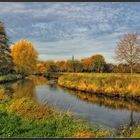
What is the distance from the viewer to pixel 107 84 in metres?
23.7

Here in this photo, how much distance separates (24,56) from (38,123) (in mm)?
7610

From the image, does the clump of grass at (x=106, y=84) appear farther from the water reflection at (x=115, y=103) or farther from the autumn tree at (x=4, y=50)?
the autumn tree at (x=4, y=50)

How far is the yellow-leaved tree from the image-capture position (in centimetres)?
1645

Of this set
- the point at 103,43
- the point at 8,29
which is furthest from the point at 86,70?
the point at 8,29

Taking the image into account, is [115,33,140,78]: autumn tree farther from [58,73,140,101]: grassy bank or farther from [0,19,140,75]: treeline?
[58,73,140,101]: grassy bank

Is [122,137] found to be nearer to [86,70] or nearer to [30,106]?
[30,106]

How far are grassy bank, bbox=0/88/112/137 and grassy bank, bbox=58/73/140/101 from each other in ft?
25.5

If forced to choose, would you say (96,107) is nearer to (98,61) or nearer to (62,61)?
(98,61)

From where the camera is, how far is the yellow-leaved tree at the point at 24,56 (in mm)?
16453

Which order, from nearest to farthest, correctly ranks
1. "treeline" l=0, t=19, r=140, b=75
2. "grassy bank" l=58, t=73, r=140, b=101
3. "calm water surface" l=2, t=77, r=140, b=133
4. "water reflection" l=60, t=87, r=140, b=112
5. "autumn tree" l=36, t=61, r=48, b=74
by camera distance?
"calm water surface" l=2, t=77, r=140, b=133
"treeline" l=0, t=19, r=140, b=75
"autumn tree" l=36, t=61, r=48, b=74
"water reflection" l=60, t=87, r=140, b=112
"grassy bank" l=58, t=73, r=140, b=101

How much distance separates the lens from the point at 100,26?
50.7 ft

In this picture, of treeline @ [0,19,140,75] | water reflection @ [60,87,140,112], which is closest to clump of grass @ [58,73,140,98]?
water reflection @ [60,87,140,112]

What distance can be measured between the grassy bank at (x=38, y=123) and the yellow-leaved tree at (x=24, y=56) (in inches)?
147

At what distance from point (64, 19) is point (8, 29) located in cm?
266
